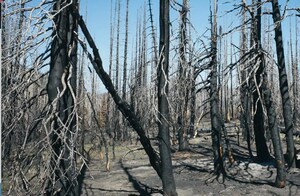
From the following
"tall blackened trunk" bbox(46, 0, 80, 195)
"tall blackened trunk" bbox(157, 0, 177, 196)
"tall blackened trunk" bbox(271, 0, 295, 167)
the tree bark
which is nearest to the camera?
"tall blackened trunk" bbox(46, 0, 80, 195)

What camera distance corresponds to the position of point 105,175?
45.0ft

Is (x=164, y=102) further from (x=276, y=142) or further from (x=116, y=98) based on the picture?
(x=276, y=142)

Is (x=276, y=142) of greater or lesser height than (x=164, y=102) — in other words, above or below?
below

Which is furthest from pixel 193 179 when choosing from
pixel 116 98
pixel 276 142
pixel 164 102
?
pixel 116 98

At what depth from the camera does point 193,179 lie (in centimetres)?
1200

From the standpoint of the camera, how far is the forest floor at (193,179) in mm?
10070

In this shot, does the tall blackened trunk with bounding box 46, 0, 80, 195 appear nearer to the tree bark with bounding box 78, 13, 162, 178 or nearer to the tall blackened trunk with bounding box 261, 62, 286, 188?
the tree bark with bounding box 78, 13, 162, 178

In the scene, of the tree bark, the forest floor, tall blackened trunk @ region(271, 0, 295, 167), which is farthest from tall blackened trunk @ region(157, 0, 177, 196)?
tall blackened trunk @ region(271, 0, 295, 167)

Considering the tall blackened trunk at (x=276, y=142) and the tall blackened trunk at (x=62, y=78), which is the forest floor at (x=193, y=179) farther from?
the tall blackened trunk at (x=62, y=78)

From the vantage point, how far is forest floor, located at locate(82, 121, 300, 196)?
33.0 ft

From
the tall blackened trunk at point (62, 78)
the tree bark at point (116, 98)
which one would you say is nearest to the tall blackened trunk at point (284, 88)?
the tree bark at point (116, 98)

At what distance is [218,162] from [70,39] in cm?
852

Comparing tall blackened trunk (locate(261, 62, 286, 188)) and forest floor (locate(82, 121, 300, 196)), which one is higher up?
tall blackened trunk (locate(261, 62, 286, 188))

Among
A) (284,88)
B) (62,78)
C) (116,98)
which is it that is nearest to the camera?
(62,78)
